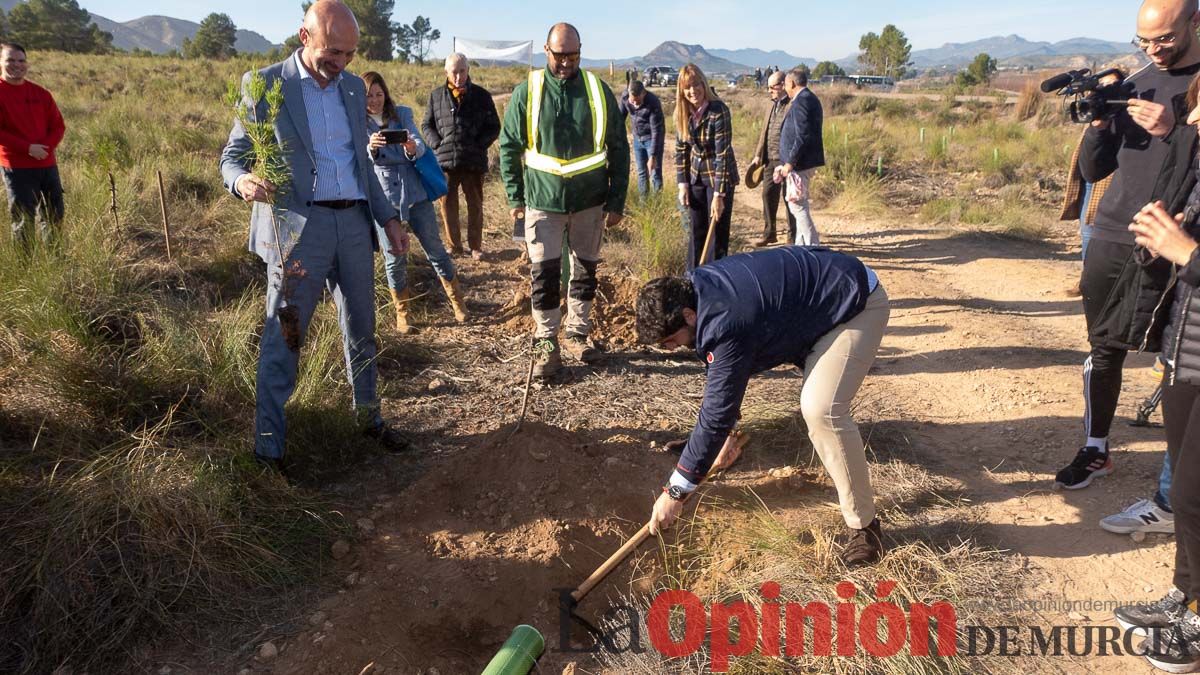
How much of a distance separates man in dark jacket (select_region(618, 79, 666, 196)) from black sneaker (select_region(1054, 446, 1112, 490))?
205 inches

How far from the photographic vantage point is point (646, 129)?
27.0ft

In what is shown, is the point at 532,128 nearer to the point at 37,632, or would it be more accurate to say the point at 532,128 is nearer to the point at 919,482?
the point at 919,482

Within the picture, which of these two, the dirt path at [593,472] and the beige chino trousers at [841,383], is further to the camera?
the dirt path at [593,472]

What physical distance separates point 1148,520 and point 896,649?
1396 mm

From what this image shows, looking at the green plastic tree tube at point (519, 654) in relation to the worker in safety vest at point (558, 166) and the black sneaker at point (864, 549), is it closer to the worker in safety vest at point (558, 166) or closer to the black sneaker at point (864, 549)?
the black sneaker at point (864, 549)

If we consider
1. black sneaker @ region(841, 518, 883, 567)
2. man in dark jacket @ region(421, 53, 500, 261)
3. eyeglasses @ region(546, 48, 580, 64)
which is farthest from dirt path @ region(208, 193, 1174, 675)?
eyeglasses @ region(546, 48, 580, 64)

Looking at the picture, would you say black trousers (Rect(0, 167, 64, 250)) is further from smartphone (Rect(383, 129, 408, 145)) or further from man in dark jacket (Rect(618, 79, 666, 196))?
man in dark jacket (Rect(618, 79, 666, 196))

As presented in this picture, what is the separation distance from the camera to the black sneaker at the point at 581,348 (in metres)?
4.69

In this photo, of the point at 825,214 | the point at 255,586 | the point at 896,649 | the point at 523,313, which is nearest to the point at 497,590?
the point at 255,586

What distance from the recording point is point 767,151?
7238 millimetres

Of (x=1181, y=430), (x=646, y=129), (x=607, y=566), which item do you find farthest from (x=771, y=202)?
(x=607, y=566)

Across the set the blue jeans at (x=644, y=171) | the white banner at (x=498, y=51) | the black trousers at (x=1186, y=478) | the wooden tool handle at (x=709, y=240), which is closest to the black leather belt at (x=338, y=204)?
the wooden tool handle at (x=709, y=240)

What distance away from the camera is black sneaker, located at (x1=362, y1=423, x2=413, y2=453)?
11.8 ft

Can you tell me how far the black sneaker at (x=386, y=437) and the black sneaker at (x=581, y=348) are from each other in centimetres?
142
